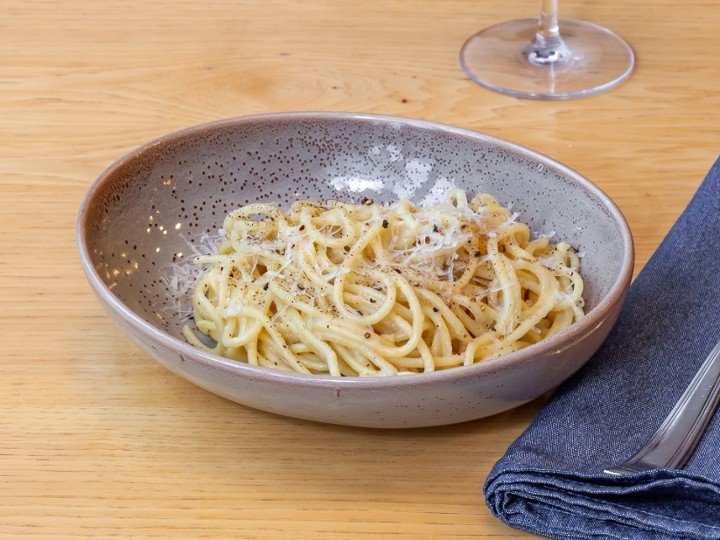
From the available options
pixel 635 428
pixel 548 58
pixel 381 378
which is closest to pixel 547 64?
pixel 548 58

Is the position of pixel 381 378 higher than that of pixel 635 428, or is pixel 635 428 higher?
pixel 381 378

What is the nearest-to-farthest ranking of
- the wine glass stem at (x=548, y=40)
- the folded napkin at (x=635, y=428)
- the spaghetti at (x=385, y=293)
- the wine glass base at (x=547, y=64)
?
the folded napkin at (x=635, y=428)
the spaghetti at (x=385, y=293)
the wine glass base at (x=547, y=64)
the wine glass stem at (x=548, y=40)

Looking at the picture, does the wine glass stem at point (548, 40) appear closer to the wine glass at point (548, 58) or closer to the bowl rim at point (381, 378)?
the wine glass at point (548, 58)

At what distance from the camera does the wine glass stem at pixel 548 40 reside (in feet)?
7.00

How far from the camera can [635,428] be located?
113 centimetres

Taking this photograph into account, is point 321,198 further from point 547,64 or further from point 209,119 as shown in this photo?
point 547,64

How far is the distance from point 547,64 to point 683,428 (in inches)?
46.8

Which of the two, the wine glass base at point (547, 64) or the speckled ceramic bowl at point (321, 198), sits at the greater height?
the speckled ceramic bowl at point (321, 198)

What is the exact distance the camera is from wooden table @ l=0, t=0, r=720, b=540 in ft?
3.54

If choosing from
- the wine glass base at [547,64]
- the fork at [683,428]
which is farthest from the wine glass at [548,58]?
the fork at [683,428]

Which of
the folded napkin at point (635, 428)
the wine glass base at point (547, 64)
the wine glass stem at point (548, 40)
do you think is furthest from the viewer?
the wine glass stem at point (548, 40)

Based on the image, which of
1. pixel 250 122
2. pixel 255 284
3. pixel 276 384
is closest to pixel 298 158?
pixel 250 122

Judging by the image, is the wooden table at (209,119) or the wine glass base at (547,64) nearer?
the wooden table at (209,119)

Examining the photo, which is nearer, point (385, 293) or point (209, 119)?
point (385, 293)
